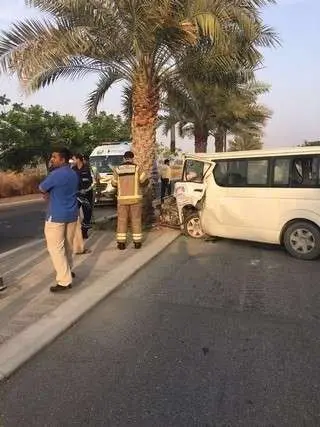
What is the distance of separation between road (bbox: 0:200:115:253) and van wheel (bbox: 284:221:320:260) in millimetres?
5279

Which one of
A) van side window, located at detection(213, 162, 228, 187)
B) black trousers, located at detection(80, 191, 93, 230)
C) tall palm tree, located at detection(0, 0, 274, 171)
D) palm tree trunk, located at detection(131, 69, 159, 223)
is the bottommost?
black trousers, located at detection(80, 191, 93, 230)

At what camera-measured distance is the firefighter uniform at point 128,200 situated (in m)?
10.1

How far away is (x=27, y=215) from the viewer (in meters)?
18.3

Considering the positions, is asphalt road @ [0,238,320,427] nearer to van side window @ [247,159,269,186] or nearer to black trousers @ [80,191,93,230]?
van side window @ [247,159,269,186]

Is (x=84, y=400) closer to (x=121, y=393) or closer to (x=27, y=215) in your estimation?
(x=121, y=393)

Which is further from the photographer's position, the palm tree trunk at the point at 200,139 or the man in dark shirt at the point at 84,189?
the palm tree trunk at the point at 200,139

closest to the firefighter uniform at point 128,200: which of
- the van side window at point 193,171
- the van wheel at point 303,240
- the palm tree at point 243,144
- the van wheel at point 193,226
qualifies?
the van side window at point 193,171

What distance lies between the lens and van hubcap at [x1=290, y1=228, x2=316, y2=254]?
9.41 metres

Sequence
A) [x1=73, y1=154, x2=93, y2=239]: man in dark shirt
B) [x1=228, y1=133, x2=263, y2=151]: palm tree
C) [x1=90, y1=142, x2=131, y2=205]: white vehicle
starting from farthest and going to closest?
[x1=228, y1=133, x2=263, y2=151]: palm tree < [x1=90, y1=142, x2=131, y2=205]: white vehicle < [x1=73, y1=154, x2=93, y2=239]: man in dark shirt

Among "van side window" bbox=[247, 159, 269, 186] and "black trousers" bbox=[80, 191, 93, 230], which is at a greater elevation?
"van side window" bbox=[247, 159, 269, 186]

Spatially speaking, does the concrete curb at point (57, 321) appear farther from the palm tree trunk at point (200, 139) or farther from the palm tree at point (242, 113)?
the palm tree trunk at point (200, 139)

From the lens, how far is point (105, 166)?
2220cm

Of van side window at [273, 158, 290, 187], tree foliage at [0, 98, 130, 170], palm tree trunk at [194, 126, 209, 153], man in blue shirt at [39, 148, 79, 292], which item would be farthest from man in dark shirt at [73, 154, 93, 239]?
tree foliage at [0, 98, 130, 170]

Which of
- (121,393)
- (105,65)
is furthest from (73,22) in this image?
(121,393)
